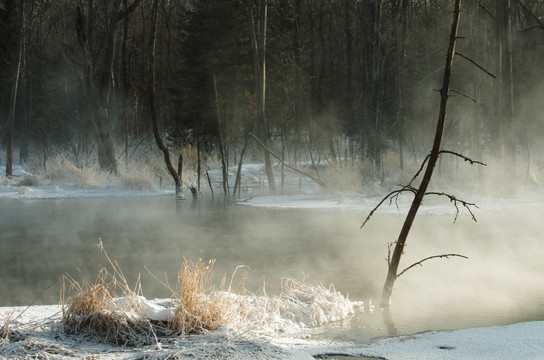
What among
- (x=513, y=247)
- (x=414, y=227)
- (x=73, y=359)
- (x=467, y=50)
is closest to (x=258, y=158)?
(x=467, y=50)

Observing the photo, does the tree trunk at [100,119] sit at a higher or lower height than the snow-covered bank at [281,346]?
higher

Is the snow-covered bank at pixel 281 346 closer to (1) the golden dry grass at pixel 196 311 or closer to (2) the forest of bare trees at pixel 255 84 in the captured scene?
(1) the golden dry grass at pixel 196 311

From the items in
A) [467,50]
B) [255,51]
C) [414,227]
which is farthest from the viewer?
[467,50]

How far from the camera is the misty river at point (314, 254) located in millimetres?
5547

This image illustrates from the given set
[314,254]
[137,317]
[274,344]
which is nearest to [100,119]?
[314,254]

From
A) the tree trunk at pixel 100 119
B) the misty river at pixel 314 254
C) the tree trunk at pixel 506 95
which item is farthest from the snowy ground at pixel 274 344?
the tree trunk at pixel 100 119

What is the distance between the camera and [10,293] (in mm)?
6074

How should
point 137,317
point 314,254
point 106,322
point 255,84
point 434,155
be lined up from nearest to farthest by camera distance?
point 106,322 < point 137,317 < point 434,155 < point 314,254 < point 255,84

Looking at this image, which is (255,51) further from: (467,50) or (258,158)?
(258,158)

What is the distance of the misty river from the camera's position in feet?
18.2

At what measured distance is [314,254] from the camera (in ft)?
26.7

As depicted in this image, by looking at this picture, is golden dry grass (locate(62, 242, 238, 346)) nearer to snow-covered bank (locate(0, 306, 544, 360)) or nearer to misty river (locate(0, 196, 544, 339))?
snow-covered bank (locate(0, 306, 544, 360))

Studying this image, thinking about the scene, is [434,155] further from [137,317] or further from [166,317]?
[137,317]

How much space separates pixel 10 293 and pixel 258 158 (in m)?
25.3
